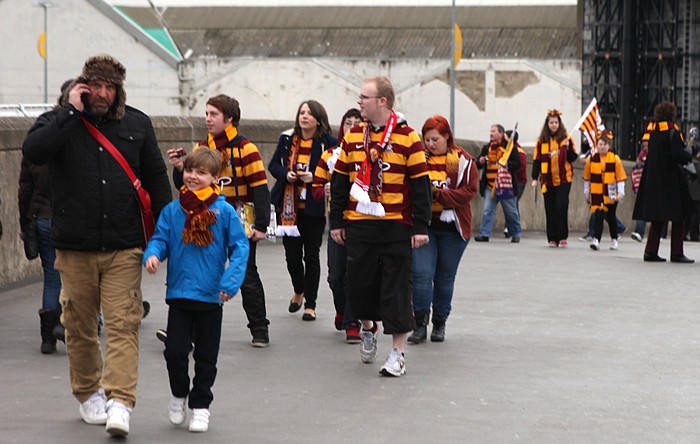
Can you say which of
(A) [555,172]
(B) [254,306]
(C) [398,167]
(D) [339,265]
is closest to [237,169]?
(B) [254,306]

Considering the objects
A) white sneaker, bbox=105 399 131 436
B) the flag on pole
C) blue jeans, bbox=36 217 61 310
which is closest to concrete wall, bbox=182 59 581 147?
the flag on pole

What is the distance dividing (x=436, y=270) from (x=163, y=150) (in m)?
5.92

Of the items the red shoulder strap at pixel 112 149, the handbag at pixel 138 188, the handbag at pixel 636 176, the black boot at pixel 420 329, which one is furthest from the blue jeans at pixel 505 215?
the red shoulder strap at pixel 112 149

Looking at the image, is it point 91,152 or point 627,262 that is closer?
point 91,152

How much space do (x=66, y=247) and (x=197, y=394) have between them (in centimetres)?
87

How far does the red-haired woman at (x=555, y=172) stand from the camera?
1711cm

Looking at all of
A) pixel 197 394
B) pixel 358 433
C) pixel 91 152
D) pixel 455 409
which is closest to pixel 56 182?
pixel 91 152

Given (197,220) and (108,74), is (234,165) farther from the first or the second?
(108,74)

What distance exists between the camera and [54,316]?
8484 mm

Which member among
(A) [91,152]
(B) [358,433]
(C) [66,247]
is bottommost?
(B) [358,433]

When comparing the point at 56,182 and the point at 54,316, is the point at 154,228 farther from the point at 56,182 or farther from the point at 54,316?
the point at 54,316

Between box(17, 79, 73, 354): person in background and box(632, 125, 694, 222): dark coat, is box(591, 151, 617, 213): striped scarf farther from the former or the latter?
box(17, 79, 73, 354): person in background

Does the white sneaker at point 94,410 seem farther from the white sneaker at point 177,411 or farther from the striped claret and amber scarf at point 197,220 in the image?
the striped claret and amber scarf at point 197,220

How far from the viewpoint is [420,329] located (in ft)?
30.1
